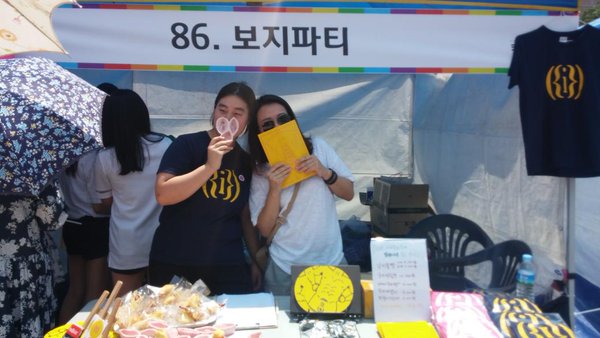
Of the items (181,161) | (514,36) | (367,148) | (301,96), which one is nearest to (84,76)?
(301,96)

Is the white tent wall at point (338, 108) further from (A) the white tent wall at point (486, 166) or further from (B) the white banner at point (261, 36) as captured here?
(B) the white banner at point (261, 36)

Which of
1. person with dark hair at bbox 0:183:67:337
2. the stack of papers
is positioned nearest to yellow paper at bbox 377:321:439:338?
the stack of papers

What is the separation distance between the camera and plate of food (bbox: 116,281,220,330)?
1.56 meters

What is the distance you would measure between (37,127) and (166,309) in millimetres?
866

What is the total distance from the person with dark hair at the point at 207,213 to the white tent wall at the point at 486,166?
1779mm

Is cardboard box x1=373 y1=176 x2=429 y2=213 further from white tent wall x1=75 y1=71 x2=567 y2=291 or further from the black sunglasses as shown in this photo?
the black sunglasses

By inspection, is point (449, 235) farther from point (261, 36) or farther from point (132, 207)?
point (132, 207)

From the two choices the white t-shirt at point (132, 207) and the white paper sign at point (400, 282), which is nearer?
the white paper sign at point (400, 282)

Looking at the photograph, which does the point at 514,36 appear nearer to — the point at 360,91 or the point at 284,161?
the point at 284,161

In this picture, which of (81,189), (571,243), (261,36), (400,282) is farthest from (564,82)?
(81,189)

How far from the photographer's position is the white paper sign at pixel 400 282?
70.9 inches

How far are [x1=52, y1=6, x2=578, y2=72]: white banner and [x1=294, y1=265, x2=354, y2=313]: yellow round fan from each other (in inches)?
43.2

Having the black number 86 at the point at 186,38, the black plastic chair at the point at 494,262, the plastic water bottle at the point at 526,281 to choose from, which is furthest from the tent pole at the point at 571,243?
the black number 86 at the point at 186,38

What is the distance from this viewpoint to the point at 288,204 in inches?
84.3
